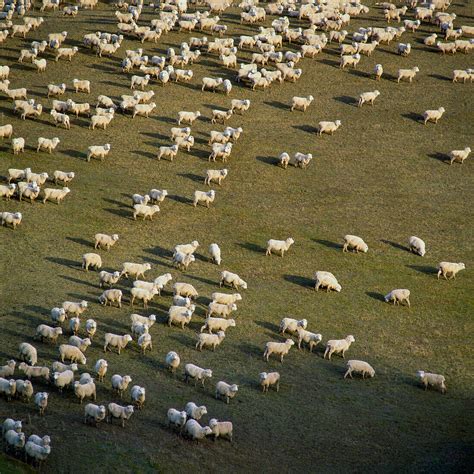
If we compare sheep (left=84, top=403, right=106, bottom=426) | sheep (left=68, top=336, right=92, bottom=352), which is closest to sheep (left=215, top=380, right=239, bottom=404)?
sheep (left=84, top=403, right=106, bottom=426)

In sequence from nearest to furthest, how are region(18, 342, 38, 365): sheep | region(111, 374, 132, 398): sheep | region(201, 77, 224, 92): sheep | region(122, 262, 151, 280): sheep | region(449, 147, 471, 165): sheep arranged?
region(111, 374, 132, 398): sheep < region(18, 342, 38, 365): sheep < region(122, 262, 151, 280): sheep < region(449, 147, 471, 165): sheep < region(201, 77, 224, 92): sheep

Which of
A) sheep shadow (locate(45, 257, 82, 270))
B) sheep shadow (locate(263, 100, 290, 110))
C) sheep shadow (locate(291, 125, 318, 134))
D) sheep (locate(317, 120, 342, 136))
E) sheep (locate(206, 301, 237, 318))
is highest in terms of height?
sheep (locate(317, 120, 342, 136))

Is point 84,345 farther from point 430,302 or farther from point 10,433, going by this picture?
point 430,302

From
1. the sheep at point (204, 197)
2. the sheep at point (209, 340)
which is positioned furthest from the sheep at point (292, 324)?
the sheep at point (204, 197)

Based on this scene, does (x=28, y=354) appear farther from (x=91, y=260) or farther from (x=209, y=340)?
(x=91, y=260)

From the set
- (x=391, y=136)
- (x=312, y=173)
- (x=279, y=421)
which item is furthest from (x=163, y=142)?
(x=279, y=421)

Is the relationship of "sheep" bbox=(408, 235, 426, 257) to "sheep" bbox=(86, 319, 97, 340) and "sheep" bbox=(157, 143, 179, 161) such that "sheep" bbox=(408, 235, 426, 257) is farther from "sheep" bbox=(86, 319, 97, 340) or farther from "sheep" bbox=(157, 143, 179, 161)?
"sheep" bbox=(86, 319, 97, 340)
